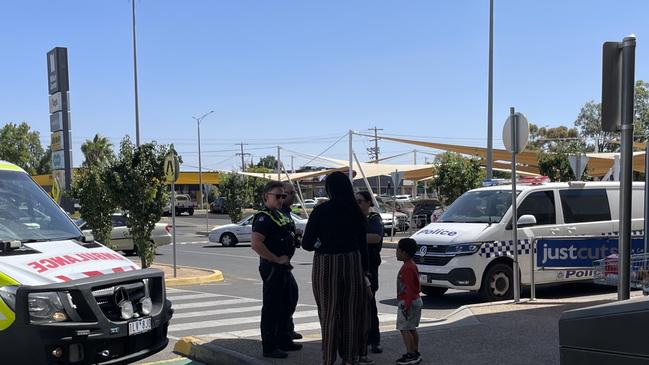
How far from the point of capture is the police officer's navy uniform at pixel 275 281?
645 centimetres

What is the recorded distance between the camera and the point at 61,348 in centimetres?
481

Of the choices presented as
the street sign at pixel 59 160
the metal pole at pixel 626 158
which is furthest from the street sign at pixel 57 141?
the metal pole at pixel 626 158

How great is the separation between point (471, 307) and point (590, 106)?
7497cm

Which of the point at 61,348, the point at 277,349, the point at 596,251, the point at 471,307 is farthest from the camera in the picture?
the point at 596,251

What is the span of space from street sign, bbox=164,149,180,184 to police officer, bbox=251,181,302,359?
8147 mm

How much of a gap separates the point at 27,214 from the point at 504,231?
7498 millimetres

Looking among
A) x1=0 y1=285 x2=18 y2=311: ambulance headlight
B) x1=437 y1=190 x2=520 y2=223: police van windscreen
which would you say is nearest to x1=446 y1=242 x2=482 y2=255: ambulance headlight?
x1=437 y1=190 x2=520 y2=223: police van windscreen

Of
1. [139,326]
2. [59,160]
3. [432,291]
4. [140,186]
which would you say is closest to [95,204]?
[140,186]

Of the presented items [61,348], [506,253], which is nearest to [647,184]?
[506,253]

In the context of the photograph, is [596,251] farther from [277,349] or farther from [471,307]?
[277,349]

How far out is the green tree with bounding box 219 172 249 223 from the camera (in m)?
37.4

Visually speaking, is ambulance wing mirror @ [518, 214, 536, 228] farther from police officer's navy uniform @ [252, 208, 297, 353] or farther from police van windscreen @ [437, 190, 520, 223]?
police officer's navy uniform @ [252, 208, 297, 353]

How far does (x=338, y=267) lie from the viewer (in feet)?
18.6

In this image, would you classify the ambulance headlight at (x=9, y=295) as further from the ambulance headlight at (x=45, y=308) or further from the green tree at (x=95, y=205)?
the green tree at (x=95, y=205)
